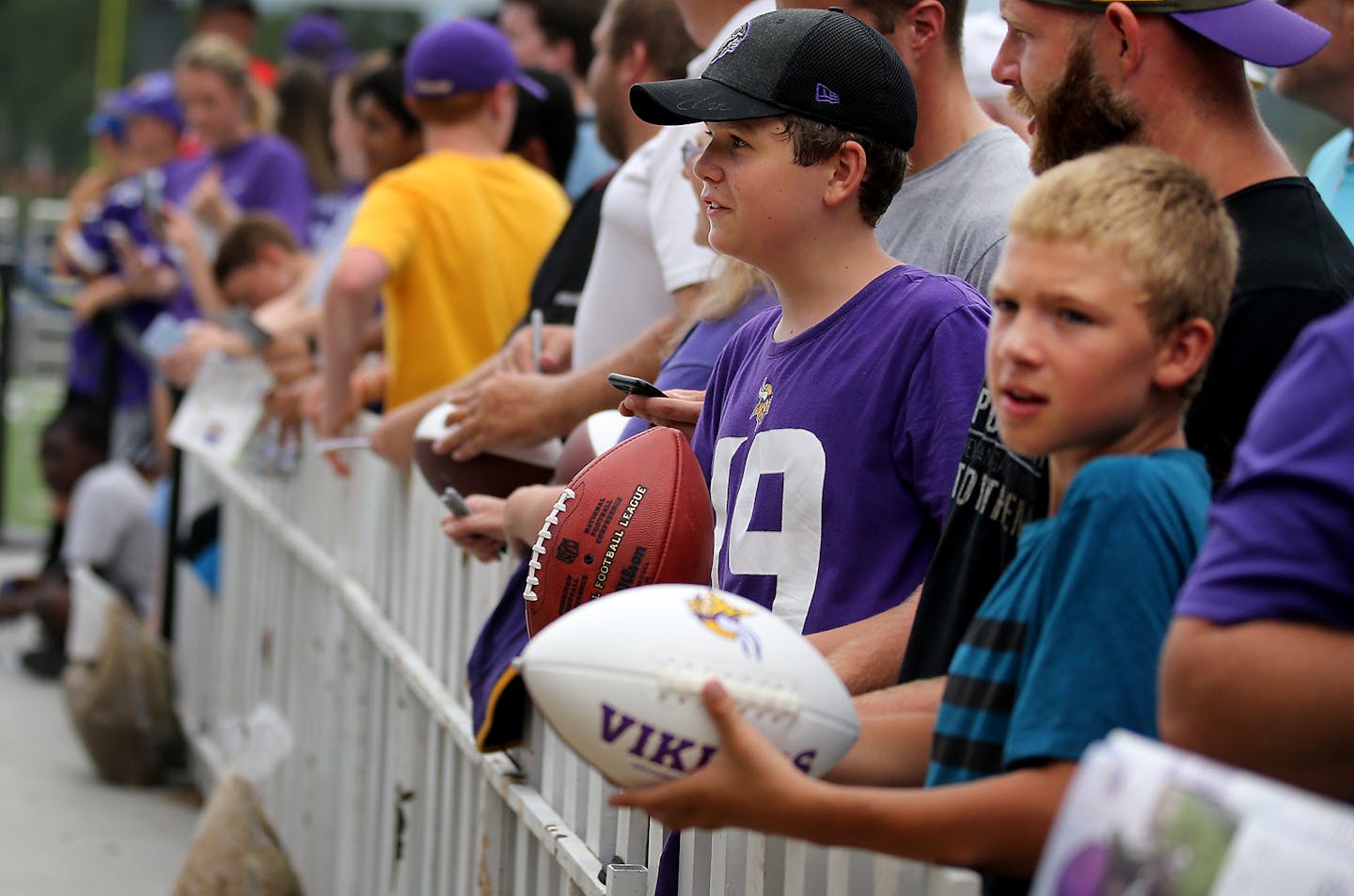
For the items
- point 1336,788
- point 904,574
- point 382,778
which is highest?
point 1336,788

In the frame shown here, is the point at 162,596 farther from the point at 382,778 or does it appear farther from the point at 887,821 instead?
the point at 887,821

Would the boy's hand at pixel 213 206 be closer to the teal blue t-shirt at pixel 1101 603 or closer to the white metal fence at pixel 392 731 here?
the white metal fence at pixel 392 731

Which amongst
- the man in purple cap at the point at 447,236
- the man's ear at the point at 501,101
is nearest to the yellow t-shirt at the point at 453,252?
the man in purple cap at the point at 447,236

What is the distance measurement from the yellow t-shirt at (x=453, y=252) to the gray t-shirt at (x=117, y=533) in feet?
13.2

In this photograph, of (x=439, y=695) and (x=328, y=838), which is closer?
(x=439, y=695)

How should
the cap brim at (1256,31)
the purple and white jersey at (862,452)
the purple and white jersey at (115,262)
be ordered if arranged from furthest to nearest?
1. the purple and white jersey at (115,262)
2. the purple and white jersey at (862,452)
3. the cap brim at (1256,31)

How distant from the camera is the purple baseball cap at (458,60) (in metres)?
5.23

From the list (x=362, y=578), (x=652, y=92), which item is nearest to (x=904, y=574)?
(x=652, y=92)

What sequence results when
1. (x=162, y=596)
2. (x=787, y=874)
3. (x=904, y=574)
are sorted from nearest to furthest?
(x=787, y=874)
(x=904, y=574)
(x=162, y=596)

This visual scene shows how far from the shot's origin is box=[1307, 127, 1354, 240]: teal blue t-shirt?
3777 millimetres

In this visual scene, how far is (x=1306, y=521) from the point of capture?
1416 mm

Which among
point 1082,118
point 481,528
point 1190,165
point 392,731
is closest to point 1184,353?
point 1190,165

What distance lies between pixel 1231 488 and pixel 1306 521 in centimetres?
9

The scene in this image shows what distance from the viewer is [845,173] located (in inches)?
101
